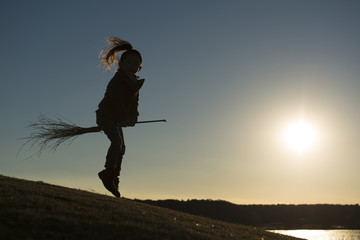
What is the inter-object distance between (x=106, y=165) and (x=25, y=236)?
15.9ft

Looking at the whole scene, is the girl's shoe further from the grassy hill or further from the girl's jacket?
the grassy hill

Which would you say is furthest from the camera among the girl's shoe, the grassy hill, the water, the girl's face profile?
the water

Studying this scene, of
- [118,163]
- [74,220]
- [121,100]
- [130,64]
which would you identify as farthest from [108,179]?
[74,220]

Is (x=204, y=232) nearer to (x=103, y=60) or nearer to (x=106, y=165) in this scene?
(x=106, y=165)

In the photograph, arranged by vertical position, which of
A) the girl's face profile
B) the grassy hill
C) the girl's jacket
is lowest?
the grassy hill

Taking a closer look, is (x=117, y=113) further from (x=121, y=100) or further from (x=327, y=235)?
(x=327, y=235)

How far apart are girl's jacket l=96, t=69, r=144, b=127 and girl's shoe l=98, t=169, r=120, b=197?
134 cm

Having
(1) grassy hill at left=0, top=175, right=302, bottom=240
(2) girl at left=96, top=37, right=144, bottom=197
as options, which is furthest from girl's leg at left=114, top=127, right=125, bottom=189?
(1) grassy hill at left=0, top=175, right=302, bottom=240

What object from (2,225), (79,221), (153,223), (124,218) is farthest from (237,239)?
(2,225)

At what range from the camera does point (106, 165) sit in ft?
36.0

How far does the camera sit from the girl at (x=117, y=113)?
1084 cm

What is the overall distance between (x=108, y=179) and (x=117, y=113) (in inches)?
68.7

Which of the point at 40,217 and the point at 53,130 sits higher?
the point at 53,130

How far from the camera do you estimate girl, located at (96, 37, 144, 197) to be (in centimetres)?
1084
